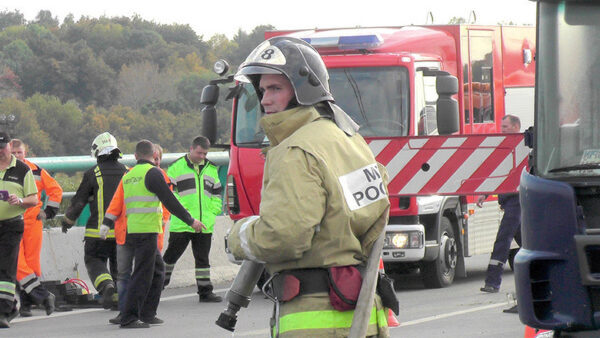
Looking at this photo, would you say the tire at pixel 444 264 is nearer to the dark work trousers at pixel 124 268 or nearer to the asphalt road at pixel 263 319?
the asphalt road at pixel 263 319

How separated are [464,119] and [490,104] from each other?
0.76 m

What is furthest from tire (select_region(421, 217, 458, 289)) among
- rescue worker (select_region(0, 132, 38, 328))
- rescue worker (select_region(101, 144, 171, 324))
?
rescue worker (select_region(0, 132, 38, 328))

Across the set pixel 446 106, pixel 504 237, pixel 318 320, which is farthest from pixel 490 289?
pixel 318 320

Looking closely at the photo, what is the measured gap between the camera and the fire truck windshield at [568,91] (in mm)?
6734

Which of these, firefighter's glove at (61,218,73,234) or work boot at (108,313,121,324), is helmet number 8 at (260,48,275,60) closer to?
work boot at (108,313,121,324)

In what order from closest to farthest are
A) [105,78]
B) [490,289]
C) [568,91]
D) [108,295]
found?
[568,91], [108,295], [490,289], [105,78]

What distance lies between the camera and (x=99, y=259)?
1341 cm

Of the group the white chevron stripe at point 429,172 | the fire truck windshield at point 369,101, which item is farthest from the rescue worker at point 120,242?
the white chevron stripe at point 429,172

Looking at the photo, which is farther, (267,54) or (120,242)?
(120,242)

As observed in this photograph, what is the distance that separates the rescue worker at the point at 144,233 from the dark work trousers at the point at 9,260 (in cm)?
103

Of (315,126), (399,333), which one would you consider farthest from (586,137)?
(399,333)

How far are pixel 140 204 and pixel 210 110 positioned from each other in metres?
2.63

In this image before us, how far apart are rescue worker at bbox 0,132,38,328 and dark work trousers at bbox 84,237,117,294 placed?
1294mm

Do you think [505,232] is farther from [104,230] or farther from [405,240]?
[104,230]
